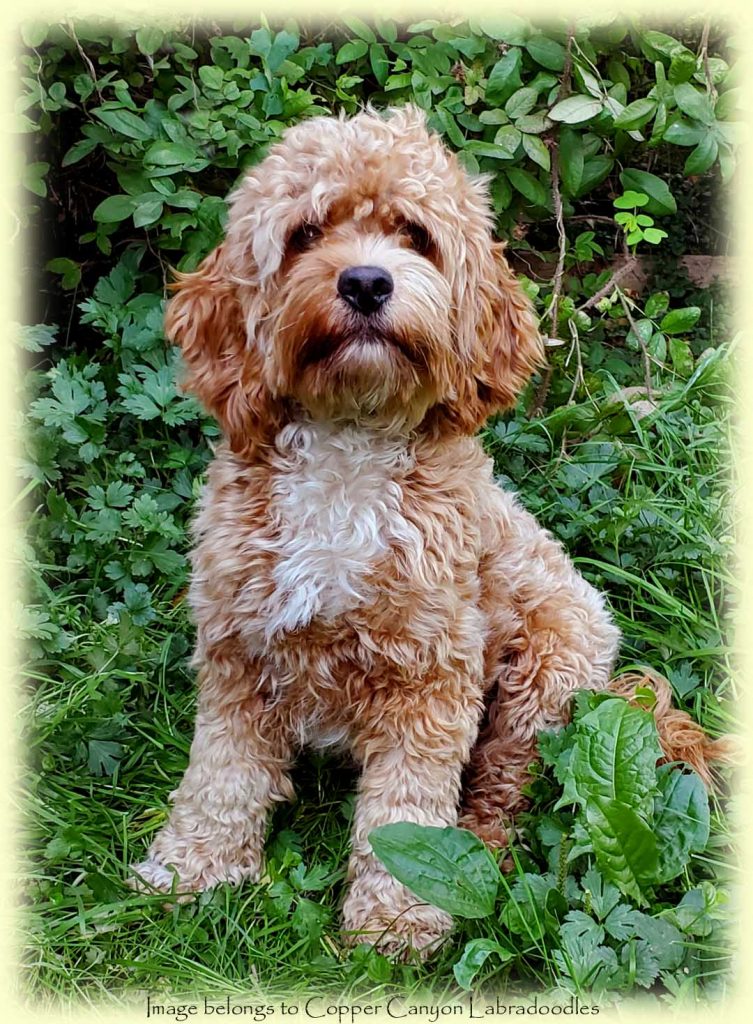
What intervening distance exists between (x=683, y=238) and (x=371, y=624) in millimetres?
3470

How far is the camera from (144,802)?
11.3 feet

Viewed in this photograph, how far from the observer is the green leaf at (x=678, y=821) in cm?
276

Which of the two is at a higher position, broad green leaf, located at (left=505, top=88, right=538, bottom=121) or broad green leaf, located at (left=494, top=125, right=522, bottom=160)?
broad green leaf, located at (left=505, top=88, right=538, bottom=121)

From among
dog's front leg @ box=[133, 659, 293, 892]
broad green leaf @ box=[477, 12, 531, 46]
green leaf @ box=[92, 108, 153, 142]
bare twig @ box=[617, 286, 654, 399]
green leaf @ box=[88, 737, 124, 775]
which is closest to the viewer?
dog's front leg @ box=[133, 659, 293, 892]

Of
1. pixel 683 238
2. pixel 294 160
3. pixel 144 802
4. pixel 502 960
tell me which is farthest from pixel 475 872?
pixel 683 238

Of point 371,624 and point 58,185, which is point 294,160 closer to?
point 371,624

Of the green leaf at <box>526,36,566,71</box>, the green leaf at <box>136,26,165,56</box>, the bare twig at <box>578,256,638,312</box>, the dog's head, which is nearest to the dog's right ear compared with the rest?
the dog's head

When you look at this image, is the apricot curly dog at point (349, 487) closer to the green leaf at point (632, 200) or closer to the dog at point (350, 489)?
the dog at point (350, 489)

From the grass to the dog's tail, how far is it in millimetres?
135

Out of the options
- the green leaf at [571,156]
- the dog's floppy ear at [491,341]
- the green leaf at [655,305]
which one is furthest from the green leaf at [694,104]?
the dog's floppy ear at [491,341]

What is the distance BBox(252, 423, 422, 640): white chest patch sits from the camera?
2.82 meters

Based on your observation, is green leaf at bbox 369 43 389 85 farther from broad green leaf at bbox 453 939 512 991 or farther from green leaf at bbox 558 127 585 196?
broad green leaf at bbox 453 939 512 991

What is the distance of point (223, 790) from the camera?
314cm

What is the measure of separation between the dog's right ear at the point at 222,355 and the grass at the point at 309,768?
1090 millimetres
